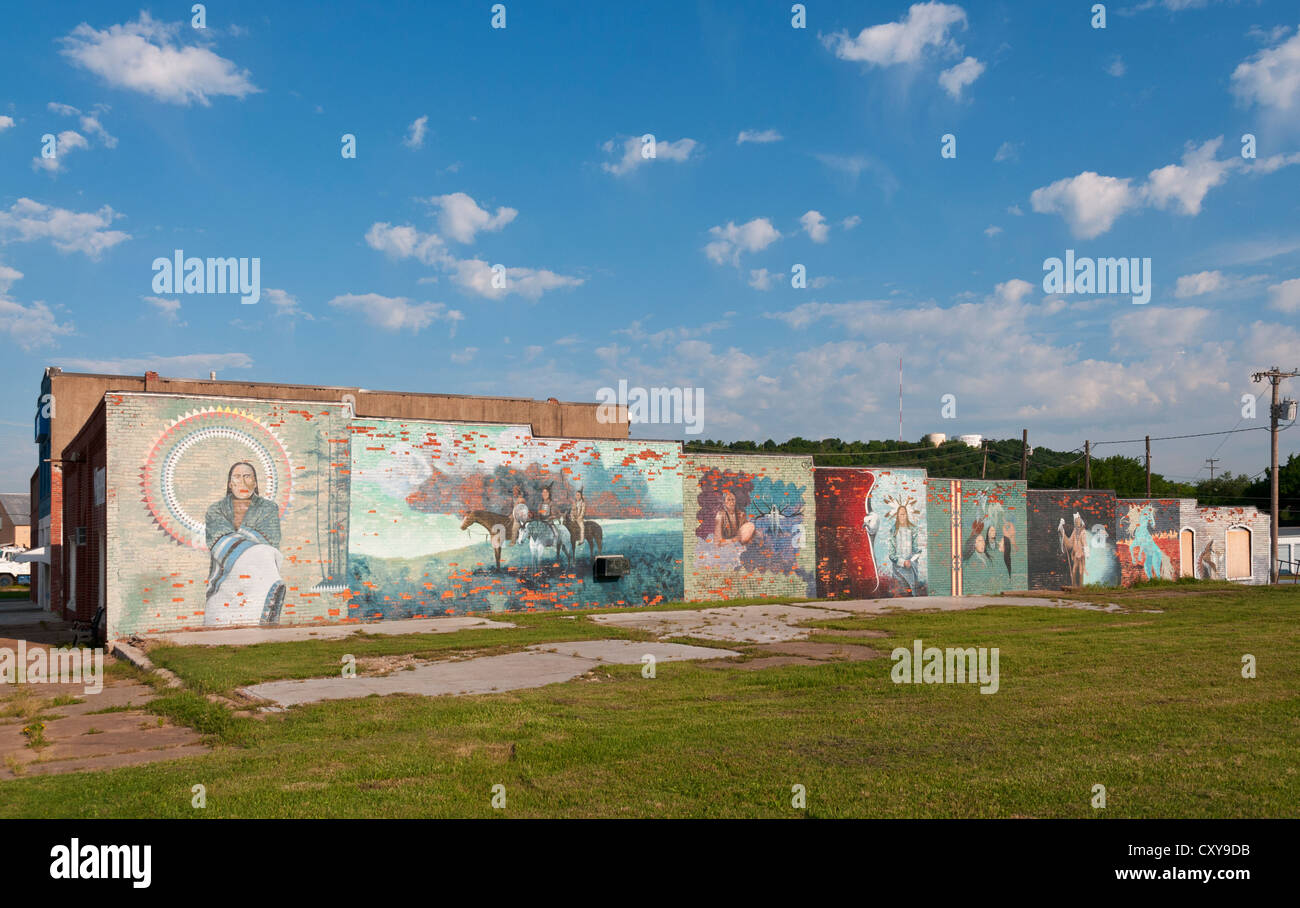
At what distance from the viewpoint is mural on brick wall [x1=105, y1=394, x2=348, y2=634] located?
699 inches

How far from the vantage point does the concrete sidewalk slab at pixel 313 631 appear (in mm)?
16511

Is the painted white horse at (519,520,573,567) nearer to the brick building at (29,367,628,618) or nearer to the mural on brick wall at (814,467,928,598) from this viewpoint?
the brick building at (29,367,628,618)

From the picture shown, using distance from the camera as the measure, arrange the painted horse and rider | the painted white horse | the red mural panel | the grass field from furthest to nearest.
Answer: the red mural panel < the painted white horse < the painted horse and rider < the grass field

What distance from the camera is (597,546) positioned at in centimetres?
2364

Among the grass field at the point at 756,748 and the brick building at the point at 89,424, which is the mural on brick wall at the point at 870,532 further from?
the grass field at the point at 756,748

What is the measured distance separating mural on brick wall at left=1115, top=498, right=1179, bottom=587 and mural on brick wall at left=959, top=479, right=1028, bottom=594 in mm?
6341

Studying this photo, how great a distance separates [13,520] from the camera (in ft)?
244

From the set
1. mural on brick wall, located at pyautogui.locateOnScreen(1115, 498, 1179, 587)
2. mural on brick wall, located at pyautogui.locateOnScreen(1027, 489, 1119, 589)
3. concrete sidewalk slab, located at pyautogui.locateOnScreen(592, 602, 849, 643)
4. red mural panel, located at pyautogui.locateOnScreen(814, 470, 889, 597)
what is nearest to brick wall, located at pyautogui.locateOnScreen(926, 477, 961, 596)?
red mural panel, located at pyautogui.locateOnScreen(814, 470, 889, 597)

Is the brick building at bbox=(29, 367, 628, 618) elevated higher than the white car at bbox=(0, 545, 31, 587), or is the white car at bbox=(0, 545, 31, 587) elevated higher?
the brick building at bbox=(29, 367, 628, 618)

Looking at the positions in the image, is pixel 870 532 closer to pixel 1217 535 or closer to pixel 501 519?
pixel 501 519

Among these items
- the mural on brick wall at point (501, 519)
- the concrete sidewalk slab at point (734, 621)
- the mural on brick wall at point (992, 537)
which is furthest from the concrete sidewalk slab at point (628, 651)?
the mural on brick wall at point (992, 537)

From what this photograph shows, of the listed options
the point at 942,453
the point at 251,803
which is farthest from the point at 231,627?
the point at 942,453

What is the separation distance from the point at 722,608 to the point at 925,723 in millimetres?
15437

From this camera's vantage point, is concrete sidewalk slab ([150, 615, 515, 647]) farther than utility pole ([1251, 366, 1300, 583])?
No
